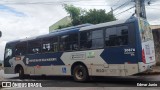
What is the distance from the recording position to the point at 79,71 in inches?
594

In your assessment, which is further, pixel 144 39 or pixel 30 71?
pixel 30 71

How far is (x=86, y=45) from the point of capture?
48.0 ft

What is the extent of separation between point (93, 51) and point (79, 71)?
1.56m

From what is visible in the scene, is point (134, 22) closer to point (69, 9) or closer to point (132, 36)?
point (132, 36)

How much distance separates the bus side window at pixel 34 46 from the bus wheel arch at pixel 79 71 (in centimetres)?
335

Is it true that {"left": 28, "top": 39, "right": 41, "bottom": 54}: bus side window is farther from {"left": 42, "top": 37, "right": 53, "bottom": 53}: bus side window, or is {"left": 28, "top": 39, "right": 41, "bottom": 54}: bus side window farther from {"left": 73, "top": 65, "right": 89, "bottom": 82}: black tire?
{"left": 73, "top": 65, "right": 89, "bottom": 82}: black tire

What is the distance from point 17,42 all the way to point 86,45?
23.6 ft

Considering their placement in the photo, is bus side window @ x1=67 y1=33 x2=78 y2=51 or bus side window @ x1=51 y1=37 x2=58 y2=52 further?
bus side window @ x1=51 y1=37 x2=58 y2=52

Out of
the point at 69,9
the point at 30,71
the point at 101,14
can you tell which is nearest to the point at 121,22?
the point at 30,71

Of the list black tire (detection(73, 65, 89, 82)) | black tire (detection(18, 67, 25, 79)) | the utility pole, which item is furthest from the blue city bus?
the utility pole

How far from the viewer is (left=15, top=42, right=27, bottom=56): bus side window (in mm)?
19078

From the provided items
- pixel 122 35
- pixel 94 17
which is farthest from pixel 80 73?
pixel 94 17

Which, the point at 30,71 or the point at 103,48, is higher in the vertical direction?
the point at 103,48

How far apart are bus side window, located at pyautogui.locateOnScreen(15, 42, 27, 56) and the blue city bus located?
0.07 meters
